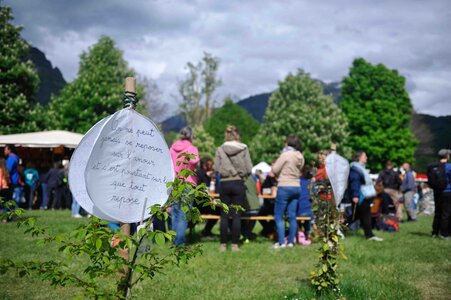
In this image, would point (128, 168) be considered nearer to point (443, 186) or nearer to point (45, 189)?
point (443, 186)

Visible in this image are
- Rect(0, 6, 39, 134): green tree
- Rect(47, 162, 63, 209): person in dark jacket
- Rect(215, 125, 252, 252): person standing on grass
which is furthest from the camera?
Rect(0, 6, 39, 134): green tree

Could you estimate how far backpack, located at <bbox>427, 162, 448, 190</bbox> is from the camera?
9.71m

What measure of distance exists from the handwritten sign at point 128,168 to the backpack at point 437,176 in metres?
8.64

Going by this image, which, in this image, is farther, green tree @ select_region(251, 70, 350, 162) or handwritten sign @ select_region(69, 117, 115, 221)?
green tree @ select_region(251, 70, 350, 162)

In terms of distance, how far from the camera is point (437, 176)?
9.77 metres

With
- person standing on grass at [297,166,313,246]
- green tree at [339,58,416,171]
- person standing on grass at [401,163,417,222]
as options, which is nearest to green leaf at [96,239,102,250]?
person standing on grass at [297,166,313,246]

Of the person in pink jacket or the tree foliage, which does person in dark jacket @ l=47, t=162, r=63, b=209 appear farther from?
the tree foliage

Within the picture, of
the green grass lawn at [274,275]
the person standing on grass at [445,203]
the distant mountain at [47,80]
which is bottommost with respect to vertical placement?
the green grass lawn at [274,275]

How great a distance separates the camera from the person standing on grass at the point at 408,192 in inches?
598

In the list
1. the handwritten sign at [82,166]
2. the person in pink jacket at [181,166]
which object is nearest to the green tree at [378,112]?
the person in pink jacket at [181,166]

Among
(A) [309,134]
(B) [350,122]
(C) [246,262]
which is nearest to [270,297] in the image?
(C) [246,262]

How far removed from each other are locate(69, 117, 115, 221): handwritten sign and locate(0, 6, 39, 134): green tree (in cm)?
2639

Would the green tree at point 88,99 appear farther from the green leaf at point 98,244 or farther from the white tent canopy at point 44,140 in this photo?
the green leaf at point 98,244

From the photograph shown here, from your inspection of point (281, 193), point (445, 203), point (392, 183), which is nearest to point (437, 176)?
point (445, 203)
